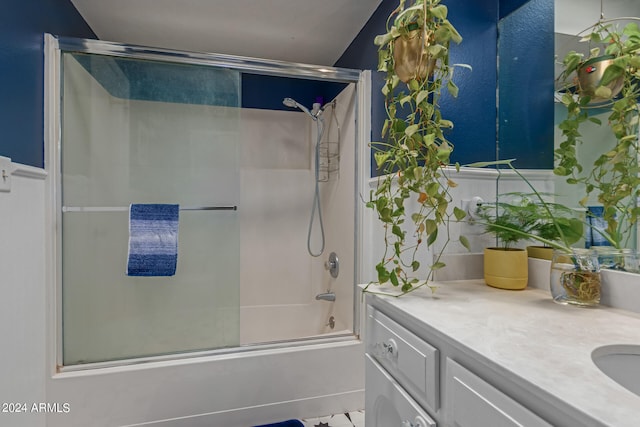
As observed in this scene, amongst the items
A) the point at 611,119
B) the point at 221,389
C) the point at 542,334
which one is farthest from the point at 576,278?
the point at 221,389

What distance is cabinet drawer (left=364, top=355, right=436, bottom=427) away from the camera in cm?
79

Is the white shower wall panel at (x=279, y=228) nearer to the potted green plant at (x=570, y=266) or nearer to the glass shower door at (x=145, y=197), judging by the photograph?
the glass shower door at (x=145, y=197)

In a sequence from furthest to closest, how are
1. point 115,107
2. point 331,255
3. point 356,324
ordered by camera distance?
point 331,255, point 356,324, point 115,107

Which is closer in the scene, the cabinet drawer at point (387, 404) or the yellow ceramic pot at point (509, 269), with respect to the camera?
the cabinet drawer at point (387, 404)

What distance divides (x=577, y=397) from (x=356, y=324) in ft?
4.79

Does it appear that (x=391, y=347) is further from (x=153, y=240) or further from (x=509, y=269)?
(x=153, y=240)

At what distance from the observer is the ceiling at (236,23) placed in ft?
→ 5.91

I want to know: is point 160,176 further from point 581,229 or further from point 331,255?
point 581,229

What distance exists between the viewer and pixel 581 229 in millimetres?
1062

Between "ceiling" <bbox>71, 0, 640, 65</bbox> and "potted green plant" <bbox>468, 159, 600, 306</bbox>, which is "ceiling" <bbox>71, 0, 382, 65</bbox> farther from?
"potted green plant" <bbox>468, 159, 600, 306</bbox>

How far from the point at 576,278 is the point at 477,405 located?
561 millimetres

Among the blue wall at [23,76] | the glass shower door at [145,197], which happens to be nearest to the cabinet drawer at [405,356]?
the glass shower door at [145,197]

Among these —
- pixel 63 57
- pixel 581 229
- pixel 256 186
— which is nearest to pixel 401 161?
pixel 581 229

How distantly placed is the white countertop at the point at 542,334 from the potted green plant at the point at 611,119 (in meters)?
0.31
